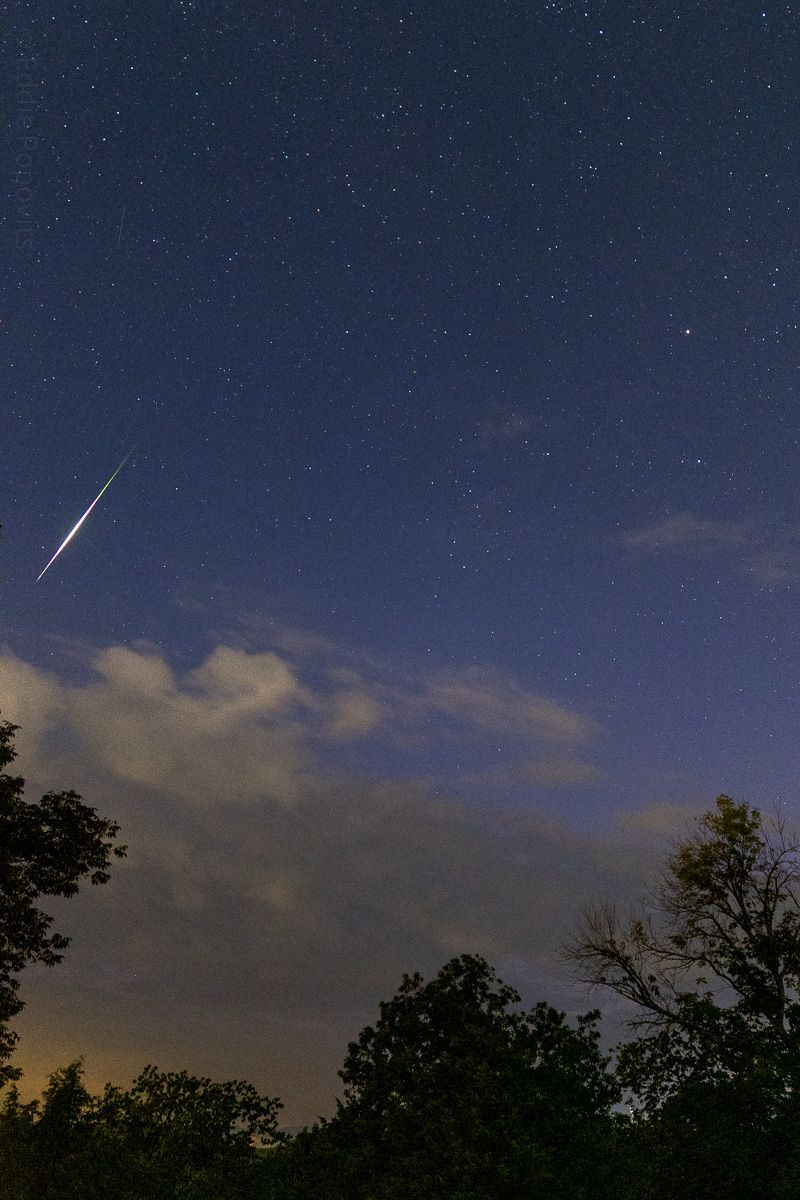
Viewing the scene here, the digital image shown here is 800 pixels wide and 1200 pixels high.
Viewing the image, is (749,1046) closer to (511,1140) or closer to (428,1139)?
(511,1140)

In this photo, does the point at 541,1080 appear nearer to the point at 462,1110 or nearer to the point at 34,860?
the point at 462,1110

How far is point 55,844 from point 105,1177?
1278 inches

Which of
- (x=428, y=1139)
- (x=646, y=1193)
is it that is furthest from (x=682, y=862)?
(x=428, y=1139)

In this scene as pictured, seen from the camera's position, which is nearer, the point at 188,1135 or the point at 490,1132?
the point at 490,1132

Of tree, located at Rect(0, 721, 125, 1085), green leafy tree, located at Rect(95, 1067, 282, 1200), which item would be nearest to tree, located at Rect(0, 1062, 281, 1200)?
green leafy tree, located at Rect(95, 1067, 282, 1200)

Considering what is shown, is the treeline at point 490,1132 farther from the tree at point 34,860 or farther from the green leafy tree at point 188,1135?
the tree at point 34,860

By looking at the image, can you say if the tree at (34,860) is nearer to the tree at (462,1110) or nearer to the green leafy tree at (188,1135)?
the tree at (462,1110)

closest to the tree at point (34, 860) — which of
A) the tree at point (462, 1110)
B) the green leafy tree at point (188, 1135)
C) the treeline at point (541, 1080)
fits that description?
the treeline at point (541, 1080)

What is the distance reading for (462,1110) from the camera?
3000 cm

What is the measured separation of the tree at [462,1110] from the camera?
27.9m

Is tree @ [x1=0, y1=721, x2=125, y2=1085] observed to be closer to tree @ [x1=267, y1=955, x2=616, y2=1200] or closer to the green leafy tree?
tree @ [x1=267, y1=955, x2=616, y2=1200]

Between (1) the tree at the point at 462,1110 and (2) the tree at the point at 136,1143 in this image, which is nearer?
(1) the tree at the point at 462,1110

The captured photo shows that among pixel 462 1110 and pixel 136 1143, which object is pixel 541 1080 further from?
pixel 136 1143

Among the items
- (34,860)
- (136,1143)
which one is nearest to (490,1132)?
(34,860)
